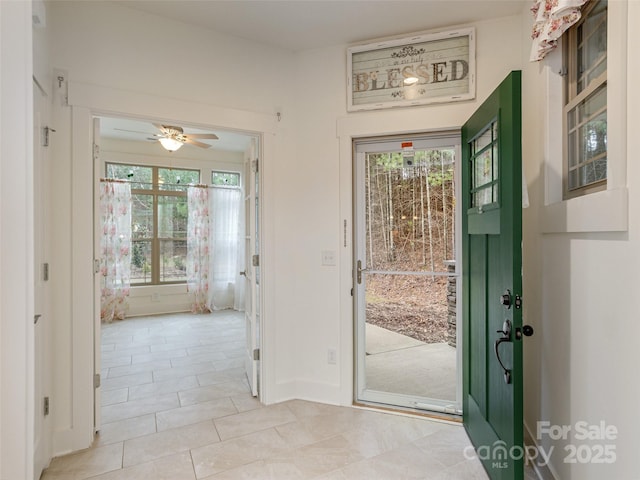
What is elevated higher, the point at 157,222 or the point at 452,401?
the point at 157,222

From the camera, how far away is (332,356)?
2762 millimetres

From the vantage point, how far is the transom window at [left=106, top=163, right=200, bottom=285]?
581cm

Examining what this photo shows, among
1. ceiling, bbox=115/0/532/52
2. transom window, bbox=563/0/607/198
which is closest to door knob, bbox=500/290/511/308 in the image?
transom window, bbox=563/0/607/198

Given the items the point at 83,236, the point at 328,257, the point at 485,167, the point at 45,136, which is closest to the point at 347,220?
the point at 328,257

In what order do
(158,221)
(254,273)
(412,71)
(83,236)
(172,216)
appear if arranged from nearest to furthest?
(83,236)
(412,71)
(254,273)
(158,221)
(172,216)

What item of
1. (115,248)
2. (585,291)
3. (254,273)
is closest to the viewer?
(585,291)

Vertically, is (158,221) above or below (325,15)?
below

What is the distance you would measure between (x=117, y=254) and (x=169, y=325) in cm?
146

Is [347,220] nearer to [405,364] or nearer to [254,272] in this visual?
[254,272]

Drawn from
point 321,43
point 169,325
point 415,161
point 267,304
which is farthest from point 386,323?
point 169,325

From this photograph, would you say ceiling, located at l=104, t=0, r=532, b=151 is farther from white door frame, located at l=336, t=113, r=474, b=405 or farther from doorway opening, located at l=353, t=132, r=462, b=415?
doorway opening, located at l=353, t=132, r=462, b=415

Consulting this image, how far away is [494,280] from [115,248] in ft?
18.2

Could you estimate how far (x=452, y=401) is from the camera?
2.63 m

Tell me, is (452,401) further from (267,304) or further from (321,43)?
(321,43)
